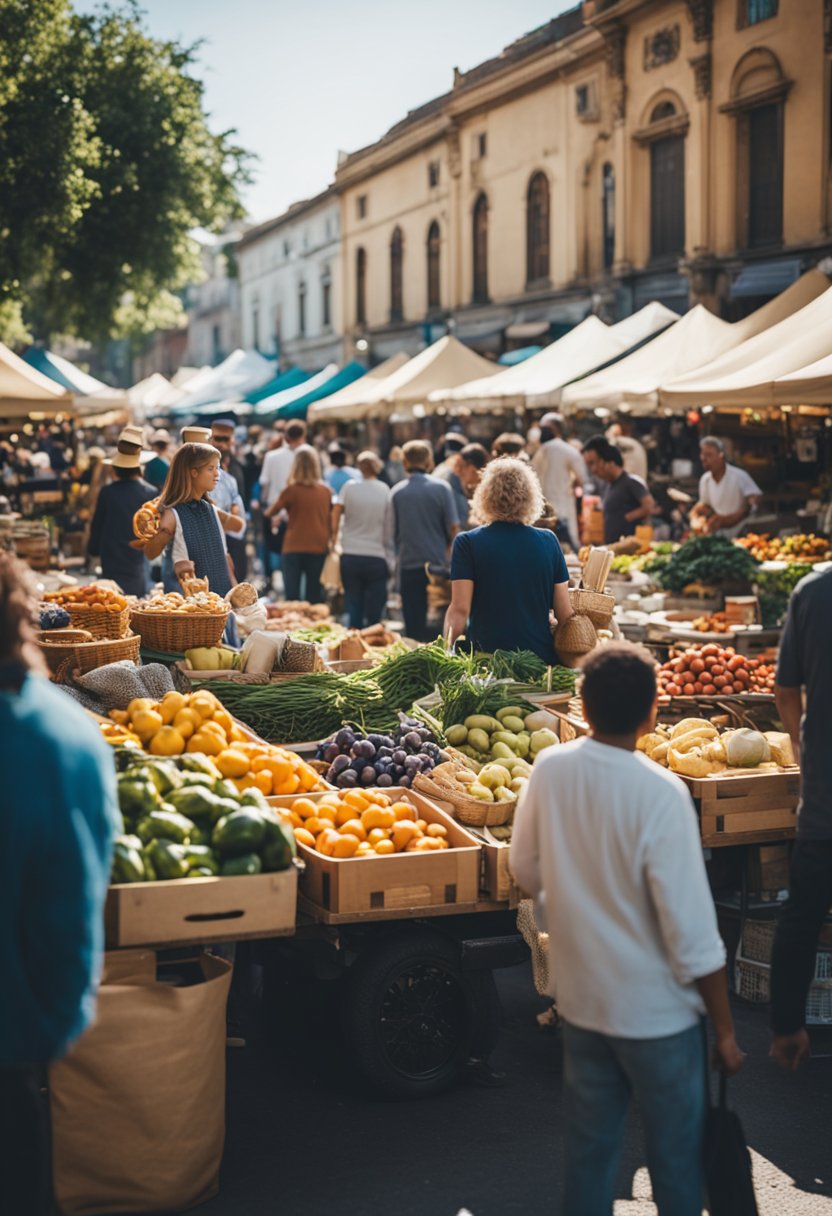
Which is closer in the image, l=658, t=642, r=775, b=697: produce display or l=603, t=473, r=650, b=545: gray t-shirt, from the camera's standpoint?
l=658, t=642, r=775, b=697: produce display

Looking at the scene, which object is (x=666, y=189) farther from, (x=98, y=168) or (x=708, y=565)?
(x=708, y=565)

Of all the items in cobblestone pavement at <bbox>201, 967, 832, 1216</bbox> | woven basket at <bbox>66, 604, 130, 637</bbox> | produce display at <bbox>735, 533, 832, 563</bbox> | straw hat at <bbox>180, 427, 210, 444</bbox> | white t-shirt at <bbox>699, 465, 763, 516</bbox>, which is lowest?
cobblestone pavement at <bbox>201, 967, 832, 1216</bbox>

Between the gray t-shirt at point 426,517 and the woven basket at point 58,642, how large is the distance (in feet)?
17.7

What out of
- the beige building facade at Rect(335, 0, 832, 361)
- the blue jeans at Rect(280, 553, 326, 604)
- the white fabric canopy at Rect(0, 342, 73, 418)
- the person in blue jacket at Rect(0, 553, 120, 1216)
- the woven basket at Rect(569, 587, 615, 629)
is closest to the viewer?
the person in blue jacket at Rect(0, 553, 120, 1216)

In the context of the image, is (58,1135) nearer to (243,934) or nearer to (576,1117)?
(243,934)

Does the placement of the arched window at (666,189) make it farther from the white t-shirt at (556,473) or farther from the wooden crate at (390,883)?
the wooden crate at (390,883)

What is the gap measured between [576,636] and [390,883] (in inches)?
95.4

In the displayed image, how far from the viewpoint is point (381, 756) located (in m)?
6.00

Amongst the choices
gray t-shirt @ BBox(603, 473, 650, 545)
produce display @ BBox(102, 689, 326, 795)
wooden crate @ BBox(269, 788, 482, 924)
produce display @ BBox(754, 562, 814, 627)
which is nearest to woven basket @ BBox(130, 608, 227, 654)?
produce display @ BBox(102, 689, 326, 795)

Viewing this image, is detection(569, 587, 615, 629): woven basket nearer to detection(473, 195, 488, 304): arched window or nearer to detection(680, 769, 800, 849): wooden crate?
detection(680, 769, 800, 849): wooden crate

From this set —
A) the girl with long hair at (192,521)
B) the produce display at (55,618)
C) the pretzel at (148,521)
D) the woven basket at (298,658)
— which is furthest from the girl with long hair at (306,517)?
the produce display at (55,618)

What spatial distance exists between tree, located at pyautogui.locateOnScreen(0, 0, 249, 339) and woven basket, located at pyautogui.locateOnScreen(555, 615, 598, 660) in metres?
19.2

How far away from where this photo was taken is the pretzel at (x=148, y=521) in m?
8.01

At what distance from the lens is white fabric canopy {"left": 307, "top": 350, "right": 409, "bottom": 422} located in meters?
21.4
